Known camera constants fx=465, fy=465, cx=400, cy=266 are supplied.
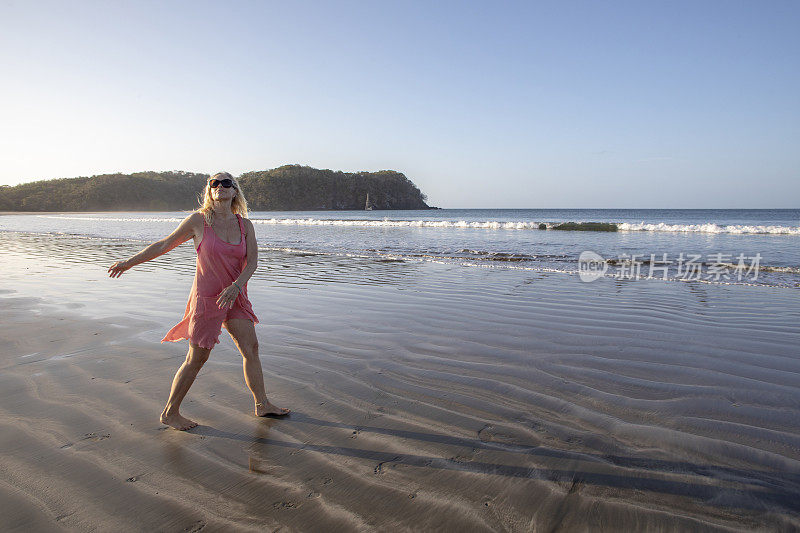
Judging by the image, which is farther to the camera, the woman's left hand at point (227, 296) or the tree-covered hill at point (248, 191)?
the tree-covered hill at point (248, 191)

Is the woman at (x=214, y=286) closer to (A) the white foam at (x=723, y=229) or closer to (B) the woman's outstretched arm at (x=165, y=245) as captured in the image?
(B) the woman's outstretched arm at (x=165, y=245)

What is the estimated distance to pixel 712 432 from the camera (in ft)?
10.5

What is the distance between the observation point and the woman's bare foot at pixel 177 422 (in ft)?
10.8

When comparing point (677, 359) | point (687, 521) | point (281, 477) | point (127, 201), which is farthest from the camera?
point (127, 201)

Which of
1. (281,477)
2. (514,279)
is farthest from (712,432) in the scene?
(514,279)

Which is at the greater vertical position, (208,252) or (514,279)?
(208,252)

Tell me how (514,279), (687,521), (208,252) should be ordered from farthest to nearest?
(514,279) → (208,252) → (687,521)

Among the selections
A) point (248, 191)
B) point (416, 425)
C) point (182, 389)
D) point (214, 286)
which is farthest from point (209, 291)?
point (248, 191)

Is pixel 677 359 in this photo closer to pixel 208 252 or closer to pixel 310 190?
pixel 208 252

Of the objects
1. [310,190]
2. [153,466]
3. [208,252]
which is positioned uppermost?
[310,190]

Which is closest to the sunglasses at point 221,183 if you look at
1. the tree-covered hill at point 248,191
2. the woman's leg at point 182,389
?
the woman's leg at point 182,389

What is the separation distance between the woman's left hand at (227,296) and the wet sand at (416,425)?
0.91 metres

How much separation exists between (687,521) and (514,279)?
815 centimetres

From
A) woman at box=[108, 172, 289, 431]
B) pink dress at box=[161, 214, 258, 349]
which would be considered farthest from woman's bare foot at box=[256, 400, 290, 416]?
pink dress at box=[161, 214, 258, 349]
